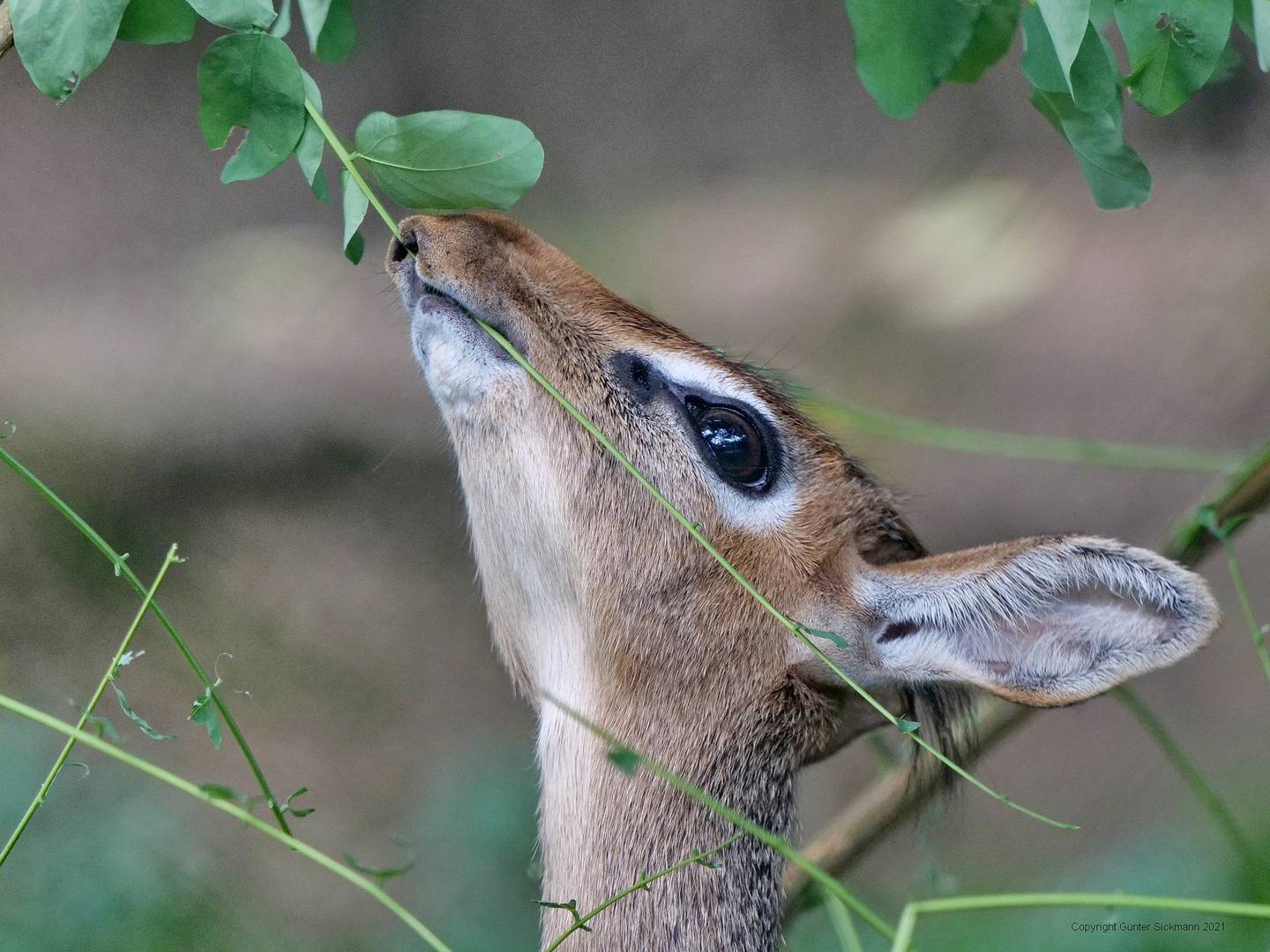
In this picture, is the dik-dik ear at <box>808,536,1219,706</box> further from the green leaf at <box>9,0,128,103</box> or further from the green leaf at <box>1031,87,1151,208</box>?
the green leaf at <box>9,0,128,103</box>

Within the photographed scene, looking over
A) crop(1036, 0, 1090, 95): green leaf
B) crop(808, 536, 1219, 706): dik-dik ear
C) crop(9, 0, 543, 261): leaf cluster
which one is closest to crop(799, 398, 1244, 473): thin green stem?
crop(808, 536, 1219, 706): dik-dik ear

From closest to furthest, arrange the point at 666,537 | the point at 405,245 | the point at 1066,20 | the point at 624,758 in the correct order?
the point at 1066,20, the point at 624,758, the point at 405,245, the point at 666,537

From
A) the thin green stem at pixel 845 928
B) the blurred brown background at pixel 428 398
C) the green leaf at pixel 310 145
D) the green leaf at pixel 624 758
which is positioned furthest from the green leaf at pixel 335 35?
the blurred brown background at pixel 428 398

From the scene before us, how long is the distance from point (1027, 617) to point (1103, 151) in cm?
82

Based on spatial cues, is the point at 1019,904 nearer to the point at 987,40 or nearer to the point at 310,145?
the point at 987,40

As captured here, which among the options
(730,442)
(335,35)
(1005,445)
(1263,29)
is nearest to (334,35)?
(335,35)

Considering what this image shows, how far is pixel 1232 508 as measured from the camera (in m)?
2.30

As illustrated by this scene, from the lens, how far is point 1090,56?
1.50 meters

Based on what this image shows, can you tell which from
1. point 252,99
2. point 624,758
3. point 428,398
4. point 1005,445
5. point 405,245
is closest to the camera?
point 624,758

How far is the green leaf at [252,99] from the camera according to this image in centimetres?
144

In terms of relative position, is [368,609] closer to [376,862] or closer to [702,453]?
[376,862]

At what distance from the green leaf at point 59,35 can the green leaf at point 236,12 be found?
0.33 ft

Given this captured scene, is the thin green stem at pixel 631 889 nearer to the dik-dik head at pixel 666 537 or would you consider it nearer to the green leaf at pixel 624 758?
the green leaf at pixel 624 758

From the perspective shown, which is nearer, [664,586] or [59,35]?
[59,35]
